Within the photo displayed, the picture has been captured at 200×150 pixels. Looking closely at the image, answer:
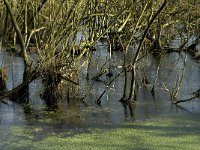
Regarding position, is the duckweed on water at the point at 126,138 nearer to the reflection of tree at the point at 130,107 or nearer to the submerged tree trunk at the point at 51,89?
the reflection of tree at the point at 130,107

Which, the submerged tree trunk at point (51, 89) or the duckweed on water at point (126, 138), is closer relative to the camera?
the duckweed on water at point (126, 138)

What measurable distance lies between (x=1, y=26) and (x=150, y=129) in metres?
3.41

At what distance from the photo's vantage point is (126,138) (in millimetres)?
5098

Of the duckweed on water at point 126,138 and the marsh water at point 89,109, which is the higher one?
the marsh water at point 89,109

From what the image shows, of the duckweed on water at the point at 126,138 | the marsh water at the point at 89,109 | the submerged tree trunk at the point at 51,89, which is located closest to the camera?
the duckweed on water at the point at 126,138

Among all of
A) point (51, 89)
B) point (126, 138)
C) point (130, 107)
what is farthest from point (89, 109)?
point (126, 138)

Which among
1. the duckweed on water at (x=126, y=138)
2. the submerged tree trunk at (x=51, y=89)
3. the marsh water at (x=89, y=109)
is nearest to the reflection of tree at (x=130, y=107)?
the marsh water at (x=89, y=109)

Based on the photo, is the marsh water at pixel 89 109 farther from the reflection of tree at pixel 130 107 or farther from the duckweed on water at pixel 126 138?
the duckweed on water at pixel 126 138

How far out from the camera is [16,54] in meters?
11.1

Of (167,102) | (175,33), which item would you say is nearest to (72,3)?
(167,102)

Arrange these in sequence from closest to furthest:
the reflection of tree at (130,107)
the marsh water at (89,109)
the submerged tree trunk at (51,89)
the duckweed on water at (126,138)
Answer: the duckweed on water at (126,138) < the marsh water at (89,109) < the reflection of tree at (130,107) < the submerged tree trunk at (51,89)

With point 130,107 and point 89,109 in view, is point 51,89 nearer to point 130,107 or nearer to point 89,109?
point 89,109

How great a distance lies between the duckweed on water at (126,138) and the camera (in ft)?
15.8

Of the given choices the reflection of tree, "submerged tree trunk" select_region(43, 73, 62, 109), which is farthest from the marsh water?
"submerged tree trunk" select_region(43, 73, 62, 109)
